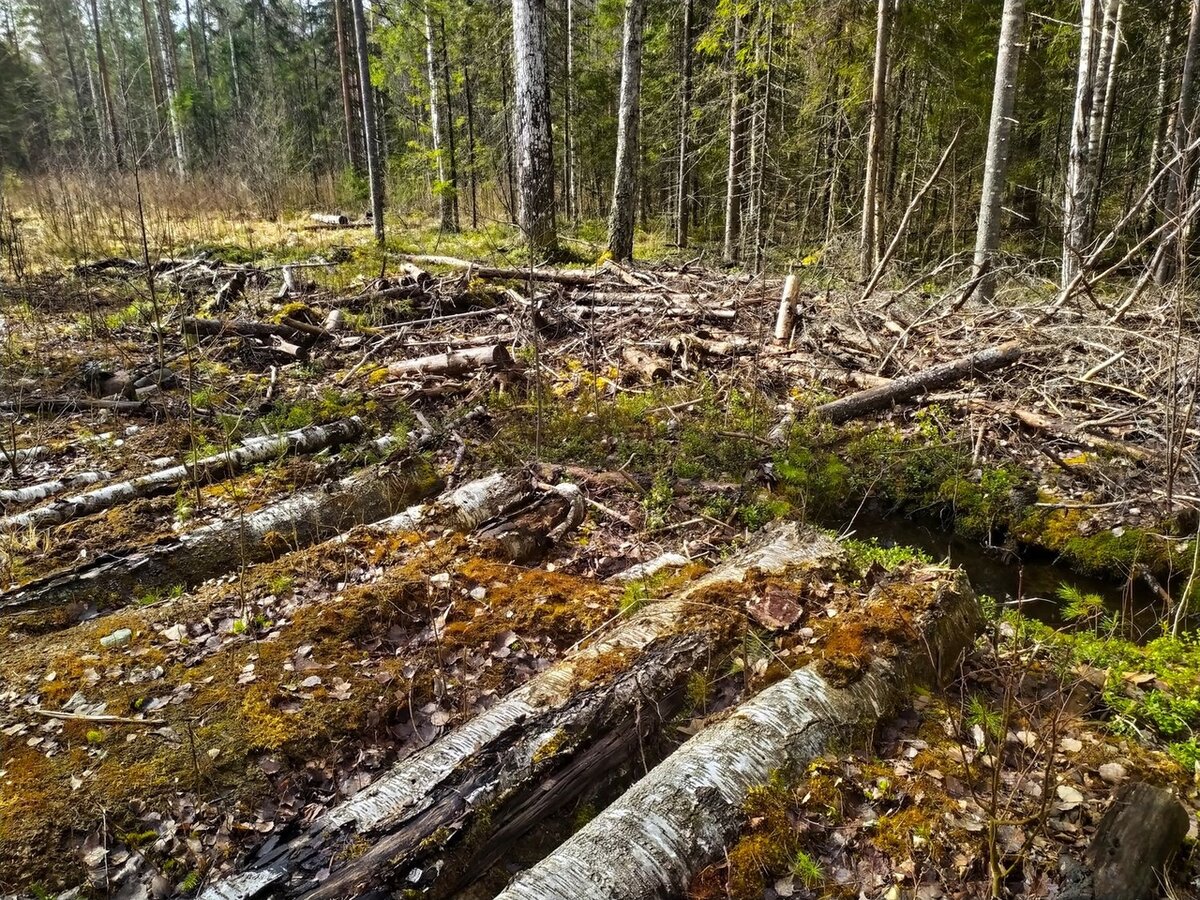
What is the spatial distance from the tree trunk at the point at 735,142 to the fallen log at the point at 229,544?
12896mm

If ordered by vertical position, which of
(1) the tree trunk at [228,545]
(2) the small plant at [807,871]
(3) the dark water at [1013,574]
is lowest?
(3) the dark water at [1013,574]

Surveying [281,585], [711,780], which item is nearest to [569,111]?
[281,585]

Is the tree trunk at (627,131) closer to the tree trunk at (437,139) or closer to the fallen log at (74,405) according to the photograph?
the tree trunk at (437,139)

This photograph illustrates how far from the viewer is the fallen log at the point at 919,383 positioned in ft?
23.0

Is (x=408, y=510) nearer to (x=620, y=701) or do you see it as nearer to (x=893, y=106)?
(x=620, y=701)

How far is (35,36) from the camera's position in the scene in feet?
123

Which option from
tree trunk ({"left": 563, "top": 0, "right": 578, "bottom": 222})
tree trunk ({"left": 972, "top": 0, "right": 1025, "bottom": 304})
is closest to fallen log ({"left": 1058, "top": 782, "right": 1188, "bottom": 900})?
tree trunk ({"left": 972, "top": 0, "right": 1025, "bottom": 304})

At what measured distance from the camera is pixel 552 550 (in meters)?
4.73

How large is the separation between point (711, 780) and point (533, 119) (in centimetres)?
1068

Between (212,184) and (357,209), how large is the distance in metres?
4.15

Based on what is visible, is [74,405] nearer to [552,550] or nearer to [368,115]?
[552,550]

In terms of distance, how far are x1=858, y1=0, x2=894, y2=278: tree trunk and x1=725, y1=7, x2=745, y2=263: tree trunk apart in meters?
3.72


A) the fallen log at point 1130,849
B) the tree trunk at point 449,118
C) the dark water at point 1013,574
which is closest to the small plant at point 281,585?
the fallen log at point 1130,849

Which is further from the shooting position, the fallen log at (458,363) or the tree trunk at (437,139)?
the tree trunk at (437,139)
